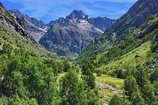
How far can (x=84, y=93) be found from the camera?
146 meters

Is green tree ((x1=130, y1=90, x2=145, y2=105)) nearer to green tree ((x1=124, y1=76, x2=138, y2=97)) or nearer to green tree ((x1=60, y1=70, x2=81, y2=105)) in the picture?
green tree ((x1=124, y1=76, x2=138, y2=97))

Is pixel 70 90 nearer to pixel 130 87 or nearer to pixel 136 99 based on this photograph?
pixel 136 99

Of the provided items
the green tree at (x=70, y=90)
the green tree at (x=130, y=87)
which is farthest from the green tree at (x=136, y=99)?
the green tree at (x=70, y=90)

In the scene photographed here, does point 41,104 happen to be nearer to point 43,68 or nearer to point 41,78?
point 41,78

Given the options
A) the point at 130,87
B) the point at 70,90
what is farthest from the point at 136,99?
the point at 70,90

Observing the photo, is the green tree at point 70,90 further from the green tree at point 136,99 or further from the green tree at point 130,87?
the green tree at point 130,87

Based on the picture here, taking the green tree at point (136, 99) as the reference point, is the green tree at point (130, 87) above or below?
above

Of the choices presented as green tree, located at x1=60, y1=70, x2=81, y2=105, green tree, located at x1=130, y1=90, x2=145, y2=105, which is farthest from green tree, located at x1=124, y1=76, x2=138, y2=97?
green tree, located at x1=60, y1=70, x2=81, y2=105

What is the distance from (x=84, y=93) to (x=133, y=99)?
27534 millimetres

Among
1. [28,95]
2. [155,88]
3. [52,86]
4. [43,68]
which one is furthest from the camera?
[155,88]

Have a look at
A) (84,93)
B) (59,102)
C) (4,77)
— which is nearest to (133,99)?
(84,93)

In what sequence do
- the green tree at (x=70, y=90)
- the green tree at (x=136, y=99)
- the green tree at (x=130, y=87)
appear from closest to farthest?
the green tree at (x=70, y=90)
the green tree at (x=136, y=99)
the green tree at (x=130, y=87)

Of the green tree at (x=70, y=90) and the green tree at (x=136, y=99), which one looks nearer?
the green tree at (x=70, y=90)

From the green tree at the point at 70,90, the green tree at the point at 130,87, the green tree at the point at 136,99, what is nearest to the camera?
the green tree at the point at 70,90
